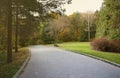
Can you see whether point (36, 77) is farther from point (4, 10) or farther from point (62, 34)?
point (62, 34)

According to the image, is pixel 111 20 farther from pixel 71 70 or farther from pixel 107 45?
pixel 71 70

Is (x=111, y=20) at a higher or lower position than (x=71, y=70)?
higher

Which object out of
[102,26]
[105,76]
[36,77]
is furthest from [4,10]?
[102,26]

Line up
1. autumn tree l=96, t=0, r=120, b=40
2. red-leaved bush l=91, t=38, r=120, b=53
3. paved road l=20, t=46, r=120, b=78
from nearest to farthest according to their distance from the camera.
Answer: paved road l=20, t=46, r=120, b=78 < autumn tree l=96, t=0, r=120, b=40 < red-leaved bush l=91, t=38, r=120, b=53

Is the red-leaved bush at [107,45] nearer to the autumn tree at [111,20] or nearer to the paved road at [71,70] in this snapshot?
the autumn tree at [111,20]

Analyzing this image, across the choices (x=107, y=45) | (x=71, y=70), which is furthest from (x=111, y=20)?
(x=71, y=70)

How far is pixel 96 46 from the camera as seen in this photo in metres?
39.7

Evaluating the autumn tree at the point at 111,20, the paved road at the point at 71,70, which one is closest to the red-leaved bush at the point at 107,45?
the autumn tree at the point at 111,20

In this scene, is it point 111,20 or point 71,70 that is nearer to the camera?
point 71,70

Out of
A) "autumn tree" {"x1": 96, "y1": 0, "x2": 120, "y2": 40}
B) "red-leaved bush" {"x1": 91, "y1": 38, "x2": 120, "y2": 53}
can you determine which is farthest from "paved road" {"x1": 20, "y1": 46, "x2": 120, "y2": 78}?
"red-leaved bush" {"x1": 91, "y1": 38, "x2": 120, "y2": 53}

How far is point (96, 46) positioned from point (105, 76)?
27.6 metres

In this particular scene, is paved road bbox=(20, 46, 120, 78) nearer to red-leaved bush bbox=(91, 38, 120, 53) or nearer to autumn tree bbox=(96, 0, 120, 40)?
autumn tree bbox=(96, 0, 120, 40)

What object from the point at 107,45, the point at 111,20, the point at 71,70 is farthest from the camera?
the point at 107,45

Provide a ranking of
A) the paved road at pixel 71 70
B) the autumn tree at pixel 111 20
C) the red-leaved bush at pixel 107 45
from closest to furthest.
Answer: the paved road at pixel 71 70 < the autumn tree at pixel 111 20 < the red-leaved bush at pixel 107 45
